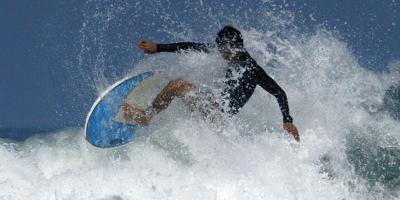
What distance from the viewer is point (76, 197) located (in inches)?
169

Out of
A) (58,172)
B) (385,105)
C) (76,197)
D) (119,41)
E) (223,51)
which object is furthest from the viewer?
(119,41)

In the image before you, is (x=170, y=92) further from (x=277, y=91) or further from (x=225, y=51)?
(x=277, y=91)

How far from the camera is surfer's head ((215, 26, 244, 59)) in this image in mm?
4781

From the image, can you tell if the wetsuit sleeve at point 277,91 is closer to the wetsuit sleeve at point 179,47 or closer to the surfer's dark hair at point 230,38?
the surfer's dark hair at point 230,38

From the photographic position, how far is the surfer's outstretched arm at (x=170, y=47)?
469 centimetres

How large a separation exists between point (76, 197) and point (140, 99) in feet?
4.20

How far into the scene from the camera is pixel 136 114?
4.91 metres

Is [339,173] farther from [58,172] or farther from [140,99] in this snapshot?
[58,172]

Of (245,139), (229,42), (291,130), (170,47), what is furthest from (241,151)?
(170,47)

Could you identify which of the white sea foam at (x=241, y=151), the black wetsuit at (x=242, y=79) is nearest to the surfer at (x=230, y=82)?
the black wetsuit at (x=242, y=79)

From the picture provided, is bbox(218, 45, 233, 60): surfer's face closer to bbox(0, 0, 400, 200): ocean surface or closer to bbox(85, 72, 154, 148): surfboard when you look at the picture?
bbox(0, 0, 400, 200): ocean surface

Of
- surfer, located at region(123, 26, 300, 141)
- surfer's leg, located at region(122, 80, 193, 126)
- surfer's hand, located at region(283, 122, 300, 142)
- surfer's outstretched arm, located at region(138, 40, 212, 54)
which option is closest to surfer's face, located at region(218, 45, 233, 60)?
surfer, located at region(123, 26, 300, 141)

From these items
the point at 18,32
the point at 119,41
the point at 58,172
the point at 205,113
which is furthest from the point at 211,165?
the point at 18,32

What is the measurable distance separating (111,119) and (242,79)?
3.95 ft
